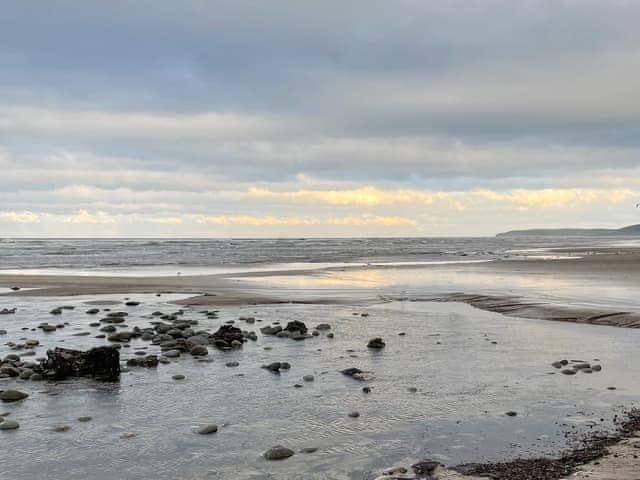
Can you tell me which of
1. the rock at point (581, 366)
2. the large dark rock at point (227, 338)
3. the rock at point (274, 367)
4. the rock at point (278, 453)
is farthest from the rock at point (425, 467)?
the large dark rock at point (227, 338)

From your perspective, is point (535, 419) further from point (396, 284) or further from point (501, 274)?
point (501, 274)

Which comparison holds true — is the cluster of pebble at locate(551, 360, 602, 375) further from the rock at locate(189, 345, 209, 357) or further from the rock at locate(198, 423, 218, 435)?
the rock at locate(189, 345, 209, 357)

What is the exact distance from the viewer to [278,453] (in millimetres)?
9117

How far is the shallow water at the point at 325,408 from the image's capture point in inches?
355

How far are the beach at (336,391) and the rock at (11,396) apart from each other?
30 centimetres

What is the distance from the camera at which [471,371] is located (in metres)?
14.4

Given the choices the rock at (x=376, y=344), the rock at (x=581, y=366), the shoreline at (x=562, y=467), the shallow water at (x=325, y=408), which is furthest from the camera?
the rock at (x=376, y=344)

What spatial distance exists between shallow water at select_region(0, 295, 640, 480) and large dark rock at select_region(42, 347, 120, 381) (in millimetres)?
617

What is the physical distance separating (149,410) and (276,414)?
8.16 ft

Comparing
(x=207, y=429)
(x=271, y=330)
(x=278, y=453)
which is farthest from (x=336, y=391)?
(x=271, y=330)

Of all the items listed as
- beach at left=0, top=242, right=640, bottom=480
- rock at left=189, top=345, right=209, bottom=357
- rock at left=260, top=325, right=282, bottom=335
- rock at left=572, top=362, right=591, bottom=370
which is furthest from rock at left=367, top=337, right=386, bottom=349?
rock at left=572, top=362, right=591, bottom=370

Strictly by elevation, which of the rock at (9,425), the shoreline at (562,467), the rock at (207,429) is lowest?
the rock at (207,429)

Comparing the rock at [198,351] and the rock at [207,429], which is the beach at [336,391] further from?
the rock at [207,429]

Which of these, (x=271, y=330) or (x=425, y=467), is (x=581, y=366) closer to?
(x=425, y=467)
